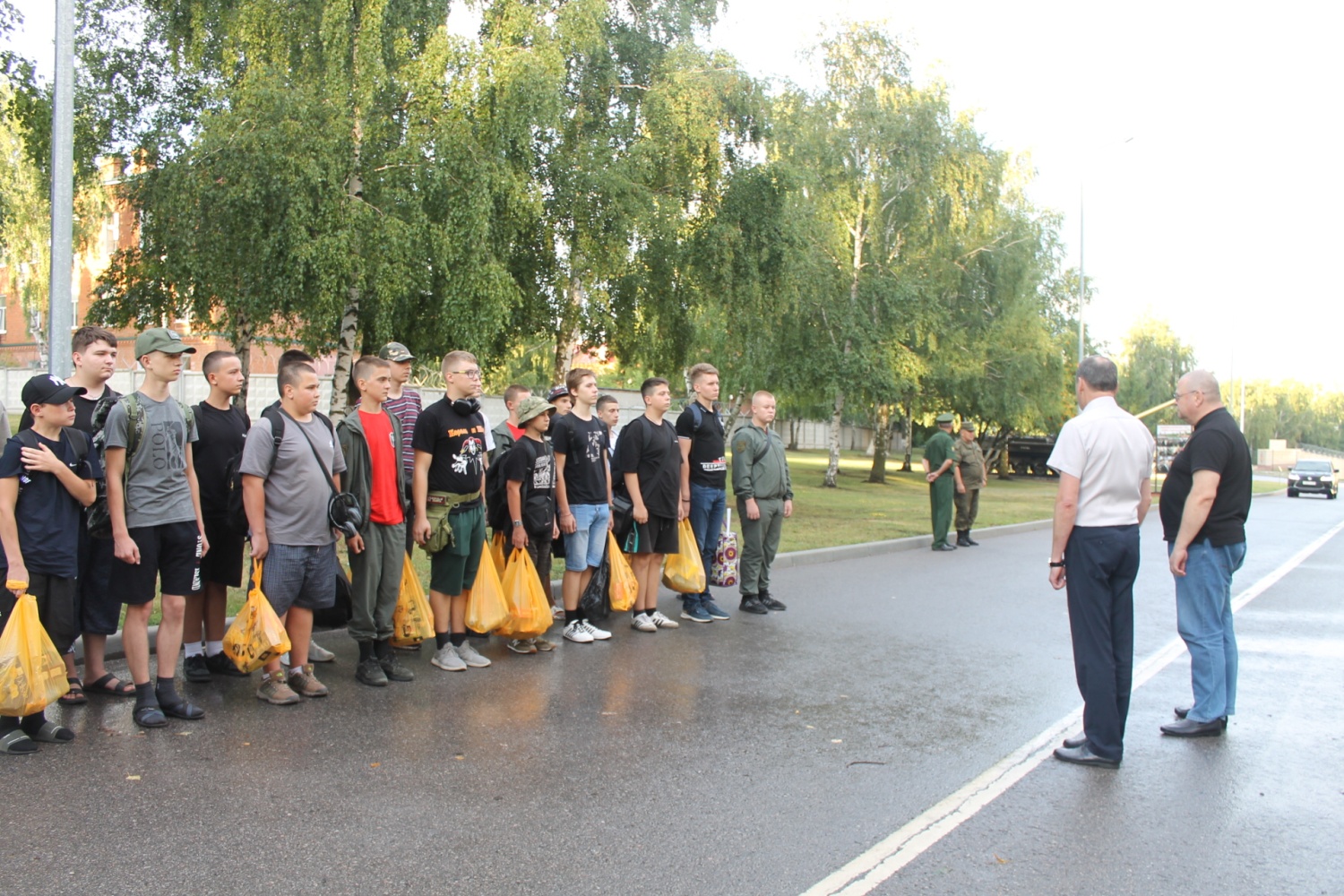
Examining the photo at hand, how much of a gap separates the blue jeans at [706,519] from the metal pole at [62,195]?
16.2 feet

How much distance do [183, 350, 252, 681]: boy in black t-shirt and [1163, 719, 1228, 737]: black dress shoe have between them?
5227mm

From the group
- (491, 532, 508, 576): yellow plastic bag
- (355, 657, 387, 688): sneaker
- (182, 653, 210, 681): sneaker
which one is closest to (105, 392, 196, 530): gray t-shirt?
(182, 653, 210, 681): sneaker

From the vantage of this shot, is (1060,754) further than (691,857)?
Yes

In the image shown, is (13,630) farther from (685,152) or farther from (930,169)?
A: (930,169)

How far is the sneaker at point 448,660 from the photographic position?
22.2ft

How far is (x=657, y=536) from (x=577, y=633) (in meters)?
1.09

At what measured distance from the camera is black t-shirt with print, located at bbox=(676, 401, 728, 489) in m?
8.98

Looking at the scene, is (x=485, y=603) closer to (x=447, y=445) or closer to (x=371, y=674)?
(x=371, y=674)

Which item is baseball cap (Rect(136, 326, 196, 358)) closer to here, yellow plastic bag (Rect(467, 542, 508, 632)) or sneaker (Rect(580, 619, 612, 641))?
yellow plastic bag (Rect(467, 542, 508, 632))

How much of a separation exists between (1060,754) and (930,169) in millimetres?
26942

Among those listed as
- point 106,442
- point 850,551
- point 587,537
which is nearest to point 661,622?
point 587,537

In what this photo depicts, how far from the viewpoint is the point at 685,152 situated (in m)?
20.0

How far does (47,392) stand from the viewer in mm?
5109

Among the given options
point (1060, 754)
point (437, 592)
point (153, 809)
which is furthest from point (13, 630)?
point (1060, 754)
